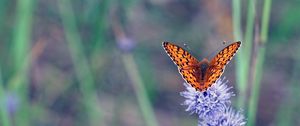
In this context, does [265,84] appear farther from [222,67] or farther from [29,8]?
[222,67]

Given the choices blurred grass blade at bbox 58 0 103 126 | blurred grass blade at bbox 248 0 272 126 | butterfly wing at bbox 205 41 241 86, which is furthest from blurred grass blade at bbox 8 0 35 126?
butterfly wing at bbox 205 41 241 86

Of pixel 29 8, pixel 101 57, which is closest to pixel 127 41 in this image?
pixel 29 8

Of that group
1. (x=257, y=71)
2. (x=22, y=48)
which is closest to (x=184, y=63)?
(x=257, y=71)

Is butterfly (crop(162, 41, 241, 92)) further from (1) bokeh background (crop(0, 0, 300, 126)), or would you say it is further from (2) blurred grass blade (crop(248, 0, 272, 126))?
(1) bokeh background (crop(0, 0, 300, 126))

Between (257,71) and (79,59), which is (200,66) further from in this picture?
(79,59)

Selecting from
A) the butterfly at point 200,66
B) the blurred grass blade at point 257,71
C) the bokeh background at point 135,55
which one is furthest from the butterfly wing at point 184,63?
the bokeh background at point 135,55

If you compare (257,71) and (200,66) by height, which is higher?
(257,71)
